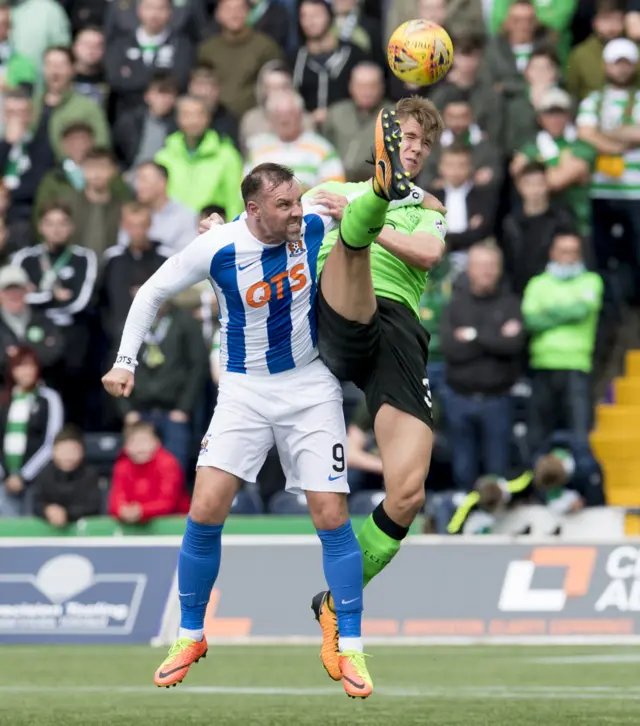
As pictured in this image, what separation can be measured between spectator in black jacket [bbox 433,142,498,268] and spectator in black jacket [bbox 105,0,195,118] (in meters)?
2.96

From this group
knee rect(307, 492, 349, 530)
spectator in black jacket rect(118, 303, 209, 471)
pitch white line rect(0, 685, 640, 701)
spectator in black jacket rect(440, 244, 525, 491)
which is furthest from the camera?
spectator in black jacket rect(118, 303, 209, 471)

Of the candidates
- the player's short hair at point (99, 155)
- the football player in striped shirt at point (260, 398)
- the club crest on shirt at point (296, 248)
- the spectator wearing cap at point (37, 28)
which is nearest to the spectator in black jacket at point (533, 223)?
the player's short hair at point (99, 155)

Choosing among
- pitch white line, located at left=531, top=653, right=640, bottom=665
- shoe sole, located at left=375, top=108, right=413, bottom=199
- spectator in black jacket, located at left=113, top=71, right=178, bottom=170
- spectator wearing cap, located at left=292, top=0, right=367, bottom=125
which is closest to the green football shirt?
shoe sole, located at left=375, top=108, right=413, bottom=199

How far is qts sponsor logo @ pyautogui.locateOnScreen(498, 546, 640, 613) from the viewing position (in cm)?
1270

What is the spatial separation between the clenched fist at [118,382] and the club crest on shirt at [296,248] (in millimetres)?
957

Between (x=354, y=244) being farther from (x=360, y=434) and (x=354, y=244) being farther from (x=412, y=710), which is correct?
(x=360, y=434)

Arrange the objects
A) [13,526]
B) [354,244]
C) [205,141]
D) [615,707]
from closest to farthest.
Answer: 1. [354,244]
2. [615,707]
3. [13,526]
4. [205,141]

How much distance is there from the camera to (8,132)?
1603cm

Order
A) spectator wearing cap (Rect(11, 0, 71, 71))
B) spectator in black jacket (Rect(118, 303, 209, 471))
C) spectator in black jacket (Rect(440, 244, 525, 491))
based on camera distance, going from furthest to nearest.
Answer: spectator wearing cap (Rect(11, 0, 71, 71))
spectator in black jacket (Rect(118, 303, 209, 471))
spectator in black jacket (Rect(440, 244, 525, 491))

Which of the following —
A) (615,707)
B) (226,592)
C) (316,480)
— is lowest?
(226,592)

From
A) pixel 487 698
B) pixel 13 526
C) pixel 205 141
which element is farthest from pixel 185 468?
pixel 487 698

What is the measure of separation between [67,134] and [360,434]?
3.89m

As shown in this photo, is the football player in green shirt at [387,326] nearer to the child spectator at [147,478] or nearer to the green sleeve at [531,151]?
the child spectator at [147,478]

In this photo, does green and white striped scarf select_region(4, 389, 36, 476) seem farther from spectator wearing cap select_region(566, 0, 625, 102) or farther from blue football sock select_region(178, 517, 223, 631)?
blue football sock select_region(178, 517, 223, 631)
